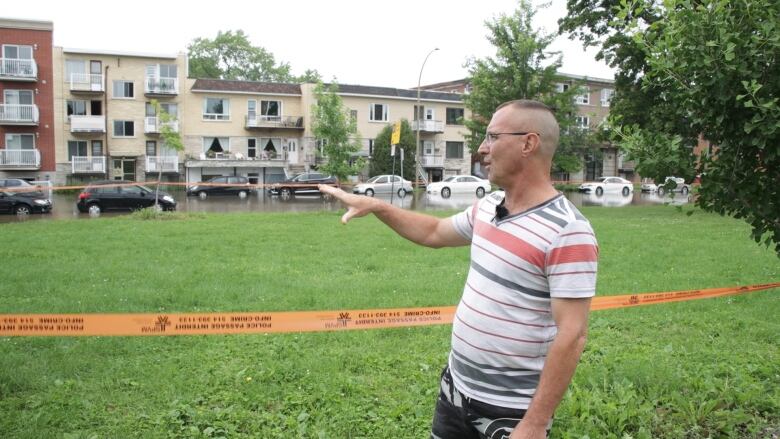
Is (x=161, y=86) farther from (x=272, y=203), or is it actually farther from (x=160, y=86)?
(x=272, y=203)

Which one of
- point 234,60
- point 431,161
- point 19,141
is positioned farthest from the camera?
point 234,60

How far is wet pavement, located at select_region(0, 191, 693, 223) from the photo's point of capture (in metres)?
24.9

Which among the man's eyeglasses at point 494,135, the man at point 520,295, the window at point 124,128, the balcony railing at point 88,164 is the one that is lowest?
the man at point 520,295

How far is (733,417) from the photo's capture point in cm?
384

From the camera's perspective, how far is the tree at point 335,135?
2633 centimetres

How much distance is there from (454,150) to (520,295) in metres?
55.8

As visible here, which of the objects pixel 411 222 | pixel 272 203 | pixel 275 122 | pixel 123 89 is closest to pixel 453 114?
pixel 275 122

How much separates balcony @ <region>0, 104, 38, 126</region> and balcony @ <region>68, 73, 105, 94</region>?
306cm

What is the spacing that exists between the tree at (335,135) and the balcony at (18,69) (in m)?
22.9

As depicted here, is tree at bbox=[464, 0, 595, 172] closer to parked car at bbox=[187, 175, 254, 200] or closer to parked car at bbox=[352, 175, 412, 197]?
parked car at bbox=[352, 175, 412, 197]

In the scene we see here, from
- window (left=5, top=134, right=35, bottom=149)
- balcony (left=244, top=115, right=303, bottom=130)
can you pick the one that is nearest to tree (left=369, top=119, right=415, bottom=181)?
balcony (left=244, top=115, right=303, bottom=130)

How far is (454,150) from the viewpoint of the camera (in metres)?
57.3

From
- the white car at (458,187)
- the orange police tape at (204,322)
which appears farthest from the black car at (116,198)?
the orange police tape at (204,322)

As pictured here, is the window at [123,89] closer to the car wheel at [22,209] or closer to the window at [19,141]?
the window at [19,141]
